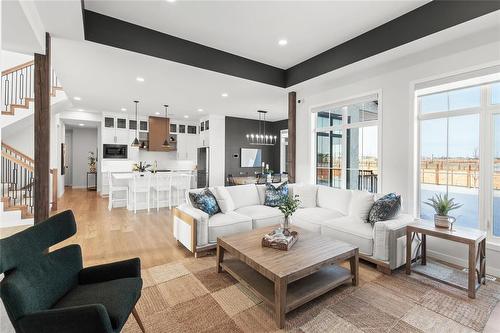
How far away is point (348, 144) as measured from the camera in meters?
4.68

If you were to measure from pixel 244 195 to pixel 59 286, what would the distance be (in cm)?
297

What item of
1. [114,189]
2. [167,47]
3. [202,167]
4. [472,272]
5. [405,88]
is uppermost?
[167,47]

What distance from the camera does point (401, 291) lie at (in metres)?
2.46

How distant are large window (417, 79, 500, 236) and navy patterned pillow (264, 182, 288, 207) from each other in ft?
6.91

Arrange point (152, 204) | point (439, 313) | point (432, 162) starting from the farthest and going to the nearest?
point (152, 204)
point (432, 162)
point (439, 313)

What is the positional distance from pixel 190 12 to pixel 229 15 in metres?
0.49

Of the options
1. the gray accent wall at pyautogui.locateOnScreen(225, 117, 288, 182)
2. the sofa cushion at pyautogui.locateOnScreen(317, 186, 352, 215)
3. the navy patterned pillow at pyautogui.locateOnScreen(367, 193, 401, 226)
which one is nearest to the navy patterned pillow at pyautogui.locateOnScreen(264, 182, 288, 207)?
the sofa cushion at pyautogui.locateOnScreen(317, 186, 352, 215)

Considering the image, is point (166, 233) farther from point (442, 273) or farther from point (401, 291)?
point (442, 273)

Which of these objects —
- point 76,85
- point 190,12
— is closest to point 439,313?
point 190,12

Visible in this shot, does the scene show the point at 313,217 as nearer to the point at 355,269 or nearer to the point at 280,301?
the point at 355,269

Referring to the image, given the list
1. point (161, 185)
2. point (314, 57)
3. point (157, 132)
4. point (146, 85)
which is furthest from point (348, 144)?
point (157, 132)

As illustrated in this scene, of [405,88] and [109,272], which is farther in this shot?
[405,88]

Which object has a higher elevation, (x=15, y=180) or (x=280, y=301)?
(x=15, y=180)

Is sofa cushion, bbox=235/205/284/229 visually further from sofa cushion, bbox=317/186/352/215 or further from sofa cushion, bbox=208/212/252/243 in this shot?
sofa cushion, bbox=317/186/352/215
